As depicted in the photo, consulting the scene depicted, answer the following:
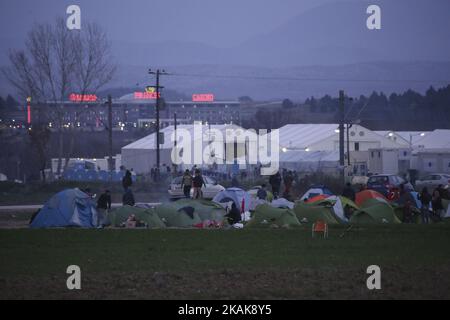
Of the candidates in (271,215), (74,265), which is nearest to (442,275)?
(74,265)

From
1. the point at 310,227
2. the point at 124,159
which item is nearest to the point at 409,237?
the point at 310,227

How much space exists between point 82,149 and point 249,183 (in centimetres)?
5006

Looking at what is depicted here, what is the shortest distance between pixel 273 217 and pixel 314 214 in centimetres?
151

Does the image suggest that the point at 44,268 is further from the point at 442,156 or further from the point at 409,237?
the point at 442,156

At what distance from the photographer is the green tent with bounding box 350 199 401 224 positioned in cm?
2469

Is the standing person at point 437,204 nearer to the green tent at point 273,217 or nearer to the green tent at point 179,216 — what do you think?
the green tent at point 273,217

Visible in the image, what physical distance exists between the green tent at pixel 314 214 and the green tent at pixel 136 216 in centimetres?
435

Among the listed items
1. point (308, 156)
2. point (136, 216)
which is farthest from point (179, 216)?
point (308, 156)

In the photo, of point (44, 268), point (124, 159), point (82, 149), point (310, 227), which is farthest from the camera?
point (82, 149)

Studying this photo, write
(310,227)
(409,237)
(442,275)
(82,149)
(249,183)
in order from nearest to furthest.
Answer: (442,275)
(409,237)
(310,227)
(249,183)
(82,149)

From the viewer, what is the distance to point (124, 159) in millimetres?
69875

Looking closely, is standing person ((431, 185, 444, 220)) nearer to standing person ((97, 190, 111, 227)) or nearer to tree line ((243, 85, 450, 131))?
standing person ((97, 190, 111, 227))

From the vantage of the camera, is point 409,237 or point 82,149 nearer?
point 409,237

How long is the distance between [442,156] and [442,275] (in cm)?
4830
